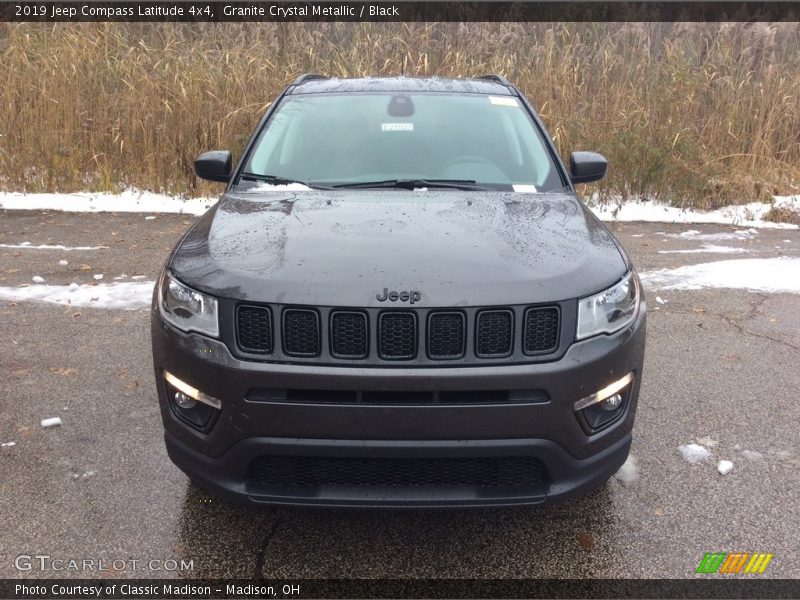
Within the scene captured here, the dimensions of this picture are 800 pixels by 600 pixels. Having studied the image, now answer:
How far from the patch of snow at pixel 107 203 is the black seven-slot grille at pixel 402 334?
6610mm

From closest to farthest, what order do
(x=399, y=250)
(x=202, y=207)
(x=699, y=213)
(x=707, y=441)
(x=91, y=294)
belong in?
(x=399, y=250)
(x=707, y=441)
(x=91, y=294)
(x=699, y=213)
(x=202, y=207)

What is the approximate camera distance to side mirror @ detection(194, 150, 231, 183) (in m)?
3.64

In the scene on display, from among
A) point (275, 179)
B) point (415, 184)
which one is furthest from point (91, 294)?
point (415, 184)

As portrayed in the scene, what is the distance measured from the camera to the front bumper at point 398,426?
6.64ft

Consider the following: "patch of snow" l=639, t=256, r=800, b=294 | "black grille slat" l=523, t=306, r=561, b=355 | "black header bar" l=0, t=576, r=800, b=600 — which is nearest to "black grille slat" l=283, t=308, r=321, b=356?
"black grille slat" l=523, t=306, r=561, b=355

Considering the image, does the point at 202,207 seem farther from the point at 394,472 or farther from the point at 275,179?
the point at 394,472

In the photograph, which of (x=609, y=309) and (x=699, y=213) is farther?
(x=699, y=213)

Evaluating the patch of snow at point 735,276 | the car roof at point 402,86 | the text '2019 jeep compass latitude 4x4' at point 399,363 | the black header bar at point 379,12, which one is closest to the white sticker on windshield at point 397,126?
the car roof at point 402,86

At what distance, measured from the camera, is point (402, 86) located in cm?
391

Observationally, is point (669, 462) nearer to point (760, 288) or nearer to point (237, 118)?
point (760, 288)

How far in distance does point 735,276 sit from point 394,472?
4647mm

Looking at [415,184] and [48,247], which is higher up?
[415,184]

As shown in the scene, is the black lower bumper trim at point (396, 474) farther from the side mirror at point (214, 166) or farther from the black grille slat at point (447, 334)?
the side mirror at point (214, 166)

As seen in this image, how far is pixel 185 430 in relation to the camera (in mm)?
2246
